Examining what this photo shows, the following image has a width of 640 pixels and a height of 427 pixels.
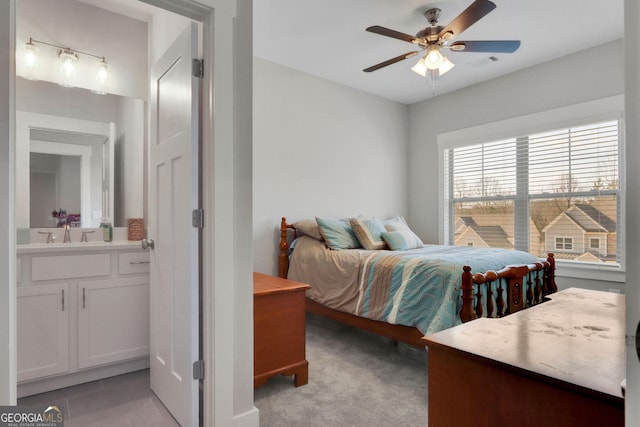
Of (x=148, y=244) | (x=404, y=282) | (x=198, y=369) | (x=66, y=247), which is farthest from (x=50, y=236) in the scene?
(x=404, y=282)

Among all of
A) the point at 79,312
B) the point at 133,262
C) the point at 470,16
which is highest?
the point at 470,16

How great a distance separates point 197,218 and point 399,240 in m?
2.38

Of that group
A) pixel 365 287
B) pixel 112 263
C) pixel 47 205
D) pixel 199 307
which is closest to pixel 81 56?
pixel 47 205

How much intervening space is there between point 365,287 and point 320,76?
268 centimetres

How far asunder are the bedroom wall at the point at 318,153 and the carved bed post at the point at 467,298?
2.26 m

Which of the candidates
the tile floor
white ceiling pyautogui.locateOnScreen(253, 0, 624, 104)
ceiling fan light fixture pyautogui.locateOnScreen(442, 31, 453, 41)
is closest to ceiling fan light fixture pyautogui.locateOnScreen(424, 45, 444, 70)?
ceiling fan light fixture pyautogui.locateOnScreen(442, 31, 453, 41)

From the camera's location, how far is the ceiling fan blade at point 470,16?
2.16m

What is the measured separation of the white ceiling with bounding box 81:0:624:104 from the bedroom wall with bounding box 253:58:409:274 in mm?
326

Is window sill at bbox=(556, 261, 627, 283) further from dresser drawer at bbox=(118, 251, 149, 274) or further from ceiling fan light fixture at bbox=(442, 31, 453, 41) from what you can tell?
dresser drawer at bbox=(118, 251, 149, 274)

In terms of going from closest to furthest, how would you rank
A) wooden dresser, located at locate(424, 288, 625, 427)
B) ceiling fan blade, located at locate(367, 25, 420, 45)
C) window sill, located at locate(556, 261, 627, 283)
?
wooden dresser, located at locate(424, 288, 625, 427), ceiling fan blade, located at locate(367, 25, 420, 45), window sill, located at locate(556, 261, 627, 283)

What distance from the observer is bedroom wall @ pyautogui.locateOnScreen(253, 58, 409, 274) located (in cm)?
384

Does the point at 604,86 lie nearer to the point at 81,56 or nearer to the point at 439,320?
the point at 439,320

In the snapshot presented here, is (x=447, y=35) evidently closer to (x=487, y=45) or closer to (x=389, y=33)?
(x=487, y=45)

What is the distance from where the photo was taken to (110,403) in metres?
2.08
